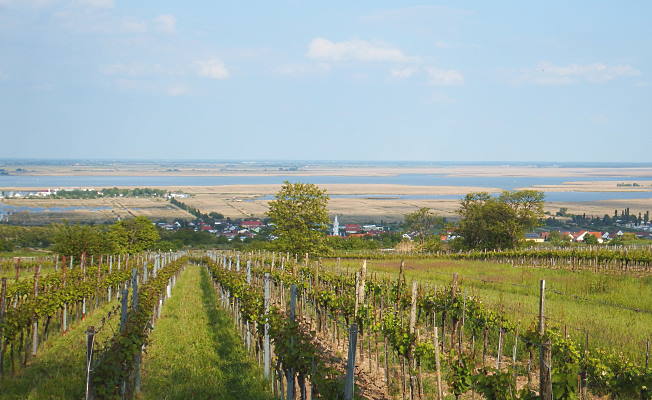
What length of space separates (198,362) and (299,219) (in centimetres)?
3610

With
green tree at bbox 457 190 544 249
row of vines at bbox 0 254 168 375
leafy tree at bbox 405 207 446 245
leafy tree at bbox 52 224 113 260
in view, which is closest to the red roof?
leafy tree at bbox 405 207 446 245

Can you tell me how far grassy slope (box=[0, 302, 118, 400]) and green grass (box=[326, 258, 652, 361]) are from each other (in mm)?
8231

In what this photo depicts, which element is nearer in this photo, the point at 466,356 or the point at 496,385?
the point at 496,385

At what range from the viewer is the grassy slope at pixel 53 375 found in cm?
1011

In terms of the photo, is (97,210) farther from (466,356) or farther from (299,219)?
(466,356)

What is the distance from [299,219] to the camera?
48906 millimetres

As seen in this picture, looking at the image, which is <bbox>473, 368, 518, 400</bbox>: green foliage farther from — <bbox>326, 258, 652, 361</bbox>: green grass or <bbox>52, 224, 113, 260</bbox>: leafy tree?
<bbox>52, 224, 113, 260</bbox>: leafy tree

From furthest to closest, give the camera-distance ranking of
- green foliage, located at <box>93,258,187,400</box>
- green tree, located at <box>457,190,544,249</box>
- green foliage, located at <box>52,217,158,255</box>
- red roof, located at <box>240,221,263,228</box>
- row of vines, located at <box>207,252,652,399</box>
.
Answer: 1. red roof, located at <box>240,221,263,228</box>
2. green tree, located at <box>457,190,544,249</box>
3. green foliage, located at <box>52,217,158,255</box>
4. green foliage, located at <box>93,258,187,400</box>
5. row of vines, located at <box>207,252,652,399</box>

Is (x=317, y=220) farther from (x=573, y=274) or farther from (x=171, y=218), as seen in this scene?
(x=171, y=218)

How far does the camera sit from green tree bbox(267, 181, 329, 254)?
48.4 meters

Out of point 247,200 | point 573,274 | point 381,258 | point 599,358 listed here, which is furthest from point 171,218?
point 599,358

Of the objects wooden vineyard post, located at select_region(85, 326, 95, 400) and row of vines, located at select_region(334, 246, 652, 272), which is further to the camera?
row of vines, located at select_region(334, 246, 652, 272)

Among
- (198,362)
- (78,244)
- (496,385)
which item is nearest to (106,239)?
(78,244)

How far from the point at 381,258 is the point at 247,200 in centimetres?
11047
